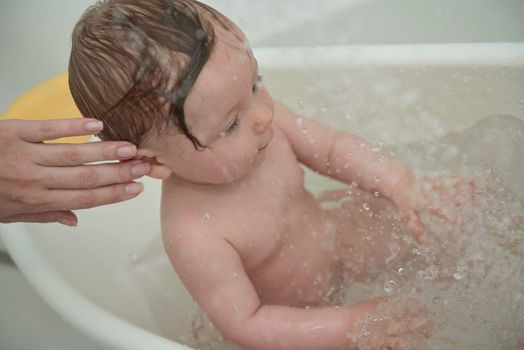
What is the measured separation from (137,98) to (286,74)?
2.00 ft

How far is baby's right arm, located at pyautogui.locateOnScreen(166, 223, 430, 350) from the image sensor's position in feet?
3.15

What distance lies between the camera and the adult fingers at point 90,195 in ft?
2.83

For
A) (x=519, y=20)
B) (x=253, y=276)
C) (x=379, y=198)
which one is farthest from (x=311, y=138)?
(x=519, y=20)

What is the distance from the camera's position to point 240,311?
3.18ft

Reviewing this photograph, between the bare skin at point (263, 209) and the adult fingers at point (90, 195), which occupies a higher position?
the adult fingers at point (90, 195)

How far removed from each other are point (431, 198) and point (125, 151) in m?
0.52

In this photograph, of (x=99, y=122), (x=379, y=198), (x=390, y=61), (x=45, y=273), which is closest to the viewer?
(x=99, y=122)

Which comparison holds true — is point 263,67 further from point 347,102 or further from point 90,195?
point 90,195

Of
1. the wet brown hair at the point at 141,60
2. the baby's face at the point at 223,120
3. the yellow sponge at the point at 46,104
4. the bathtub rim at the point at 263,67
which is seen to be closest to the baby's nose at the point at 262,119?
the baby's face at the point at 223,120

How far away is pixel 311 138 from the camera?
1158 mm

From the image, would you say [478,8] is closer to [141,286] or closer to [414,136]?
[414,136]

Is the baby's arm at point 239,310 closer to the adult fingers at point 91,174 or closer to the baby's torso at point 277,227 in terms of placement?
the baby's torso at point 277,227

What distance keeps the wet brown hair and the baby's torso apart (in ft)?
0.67

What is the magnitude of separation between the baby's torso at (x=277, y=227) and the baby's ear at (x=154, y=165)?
10cm
